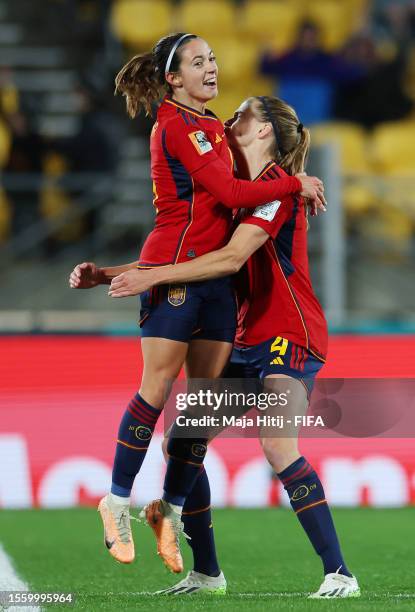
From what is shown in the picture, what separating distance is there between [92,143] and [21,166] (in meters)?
0.65

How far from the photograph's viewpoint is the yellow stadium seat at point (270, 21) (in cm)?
1401

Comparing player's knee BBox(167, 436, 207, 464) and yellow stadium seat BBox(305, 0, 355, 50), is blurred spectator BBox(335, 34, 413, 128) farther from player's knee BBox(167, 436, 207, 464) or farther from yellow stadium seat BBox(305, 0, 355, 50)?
player's knee BBox(167, 436, 207, 464)

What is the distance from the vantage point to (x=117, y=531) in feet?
18.0

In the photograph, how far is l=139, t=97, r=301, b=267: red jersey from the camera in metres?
5.40

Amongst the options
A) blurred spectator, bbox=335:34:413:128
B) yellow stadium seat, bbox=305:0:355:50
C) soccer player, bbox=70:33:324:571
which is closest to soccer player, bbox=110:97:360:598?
soccer player, bbox=70:33:324:571

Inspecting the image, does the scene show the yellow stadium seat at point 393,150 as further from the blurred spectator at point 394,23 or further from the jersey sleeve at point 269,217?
the jersey sleeve at point 269,217

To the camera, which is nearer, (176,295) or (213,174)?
(213,174)

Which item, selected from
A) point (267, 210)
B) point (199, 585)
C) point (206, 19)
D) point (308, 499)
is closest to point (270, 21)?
point (206, 19)

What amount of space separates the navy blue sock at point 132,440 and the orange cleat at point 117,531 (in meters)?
0.07

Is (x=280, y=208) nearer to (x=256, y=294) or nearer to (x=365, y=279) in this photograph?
(x=256, y=294)

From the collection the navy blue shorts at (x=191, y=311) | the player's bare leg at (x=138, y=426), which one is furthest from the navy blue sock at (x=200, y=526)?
the navy blue shorts at (x=191, y=311)

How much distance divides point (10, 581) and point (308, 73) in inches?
296

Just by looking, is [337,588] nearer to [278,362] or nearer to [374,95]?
[278,362]

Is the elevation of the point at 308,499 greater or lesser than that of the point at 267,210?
lesser
